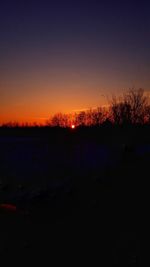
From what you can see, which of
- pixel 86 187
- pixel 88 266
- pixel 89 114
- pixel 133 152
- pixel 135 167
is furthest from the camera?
pixel 89 114

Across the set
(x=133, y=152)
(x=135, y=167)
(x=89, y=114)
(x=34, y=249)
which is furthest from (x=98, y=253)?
(x=89, y=114)

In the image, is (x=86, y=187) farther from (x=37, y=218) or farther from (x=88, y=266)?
(x=88, y=266)

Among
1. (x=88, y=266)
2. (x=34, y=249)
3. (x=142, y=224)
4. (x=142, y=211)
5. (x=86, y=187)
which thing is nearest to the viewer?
(x=88, y=266)

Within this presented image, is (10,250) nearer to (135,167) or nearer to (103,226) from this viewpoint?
(103,226)

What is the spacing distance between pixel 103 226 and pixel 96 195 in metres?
3.20

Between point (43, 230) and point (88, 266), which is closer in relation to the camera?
point (88, 266)

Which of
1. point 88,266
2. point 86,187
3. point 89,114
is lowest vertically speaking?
point 88,266

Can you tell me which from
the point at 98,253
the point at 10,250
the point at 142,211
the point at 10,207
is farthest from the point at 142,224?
the point at 10,207

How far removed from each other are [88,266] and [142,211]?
12.6 feet

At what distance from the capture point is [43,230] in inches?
502

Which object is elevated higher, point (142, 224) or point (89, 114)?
point (89, 114)

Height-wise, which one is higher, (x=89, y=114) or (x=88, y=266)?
(x=89, y=114)

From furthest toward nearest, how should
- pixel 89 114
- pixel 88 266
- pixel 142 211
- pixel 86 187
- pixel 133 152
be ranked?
pixel 89 114, pixel 133 152, pixel 86 187, pixel 142 211, pixel 88 266

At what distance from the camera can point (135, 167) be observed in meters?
19.1
